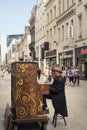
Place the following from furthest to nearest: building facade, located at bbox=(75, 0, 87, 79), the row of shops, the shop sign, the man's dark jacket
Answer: the shop sign < the row of shops < building facade, located at bbox=(75, 0, 87, 79) < the man's dark jacket

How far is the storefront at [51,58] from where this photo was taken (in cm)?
5878

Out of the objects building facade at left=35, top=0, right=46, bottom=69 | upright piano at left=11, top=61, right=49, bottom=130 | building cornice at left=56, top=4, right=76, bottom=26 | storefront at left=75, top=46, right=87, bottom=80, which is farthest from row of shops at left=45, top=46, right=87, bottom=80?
upright piano at left=11, top=61, right=49, bottom=130

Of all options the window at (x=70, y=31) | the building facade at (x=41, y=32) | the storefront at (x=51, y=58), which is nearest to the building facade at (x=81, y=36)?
the window at (x=70, y=31)

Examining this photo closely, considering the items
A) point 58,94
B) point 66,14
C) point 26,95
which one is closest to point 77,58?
point 66,14

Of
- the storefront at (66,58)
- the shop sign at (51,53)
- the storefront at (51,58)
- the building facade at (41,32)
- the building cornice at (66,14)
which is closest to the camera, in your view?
the building cornice at (66,14)

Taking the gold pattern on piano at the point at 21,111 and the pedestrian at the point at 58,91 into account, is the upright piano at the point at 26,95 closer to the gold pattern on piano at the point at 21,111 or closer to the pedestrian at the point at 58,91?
the gold pattern on piano at the point at 21,111

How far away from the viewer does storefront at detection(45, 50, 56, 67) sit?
5878 cm

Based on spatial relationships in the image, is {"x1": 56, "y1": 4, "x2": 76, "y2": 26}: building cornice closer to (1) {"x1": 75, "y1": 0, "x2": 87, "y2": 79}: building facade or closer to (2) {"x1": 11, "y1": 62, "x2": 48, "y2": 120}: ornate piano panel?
(1) {"x1": 75, "y1": 0, "x2": 87, "y2": 79}: building facade

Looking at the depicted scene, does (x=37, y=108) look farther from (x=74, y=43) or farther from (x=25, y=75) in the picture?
(x=74, y=43)

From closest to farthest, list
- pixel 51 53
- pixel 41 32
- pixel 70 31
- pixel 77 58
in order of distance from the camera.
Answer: pixel 77 58, pixel 70 31, pixel 51 53, pixel 41 32

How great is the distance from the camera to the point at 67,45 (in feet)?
158

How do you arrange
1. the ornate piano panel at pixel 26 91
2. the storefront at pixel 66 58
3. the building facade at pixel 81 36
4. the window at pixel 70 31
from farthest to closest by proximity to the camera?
the storefront at pixel 66 58, the window at pixel 70 31, the building facade at pixel 81 36, the ornate piano panel at pixel 26 91

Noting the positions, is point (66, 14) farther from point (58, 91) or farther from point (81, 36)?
point (58, 91)

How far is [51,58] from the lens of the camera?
2431 inches
